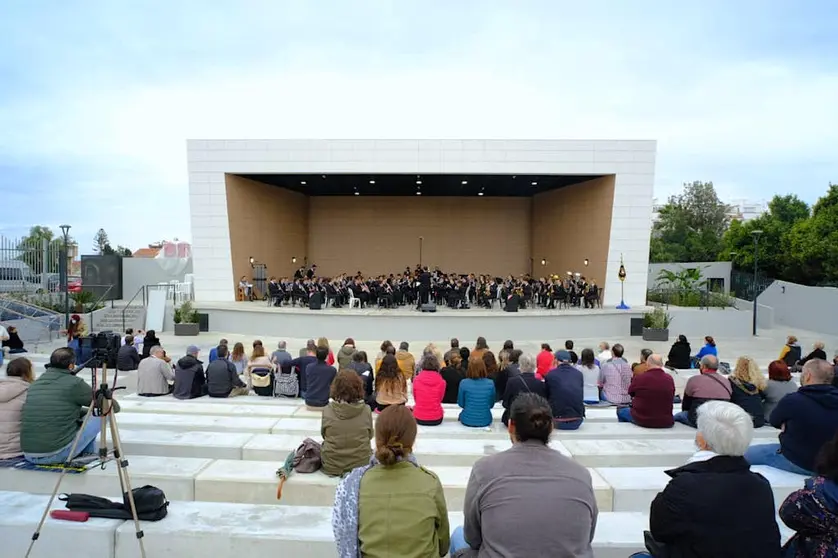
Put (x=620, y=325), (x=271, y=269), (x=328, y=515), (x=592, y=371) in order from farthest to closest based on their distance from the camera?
(x=271, y=269) → (x=620, y=325) → (x=592, y=371) → (x=328, y=515)

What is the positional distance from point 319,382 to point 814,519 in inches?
164

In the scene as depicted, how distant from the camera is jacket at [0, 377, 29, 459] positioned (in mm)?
3611

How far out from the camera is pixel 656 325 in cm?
1544

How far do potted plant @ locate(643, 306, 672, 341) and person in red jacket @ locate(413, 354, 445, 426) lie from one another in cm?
1216

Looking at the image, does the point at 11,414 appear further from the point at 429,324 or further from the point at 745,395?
the point at 429,324

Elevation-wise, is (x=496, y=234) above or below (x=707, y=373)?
above

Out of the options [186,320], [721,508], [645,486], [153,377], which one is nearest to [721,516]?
[721,508]

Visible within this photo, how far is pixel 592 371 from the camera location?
618 centimetres

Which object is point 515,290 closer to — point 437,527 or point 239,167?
point 239,167

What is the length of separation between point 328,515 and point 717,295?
1835 cm

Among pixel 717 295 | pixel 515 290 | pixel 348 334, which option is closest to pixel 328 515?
pixel 348 334

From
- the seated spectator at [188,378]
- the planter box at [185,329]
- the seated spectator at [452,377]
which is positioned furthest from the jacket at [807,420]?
the planter box at [185,329]

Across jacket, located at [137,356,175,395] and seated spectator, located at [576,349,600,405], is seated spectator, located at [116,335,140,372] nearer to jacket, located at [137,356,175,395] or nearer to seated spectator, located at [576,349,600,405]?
jacket, located at [137,356,175,395]

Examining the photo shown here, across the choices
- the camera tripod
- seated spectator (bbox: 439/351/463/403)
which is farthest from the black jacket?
seated spectator (bbox: 439/351/463/403)
